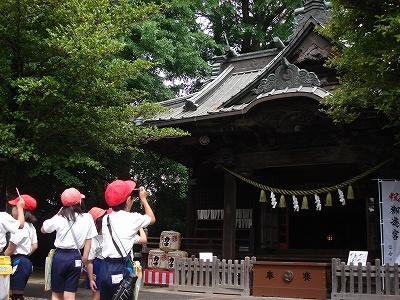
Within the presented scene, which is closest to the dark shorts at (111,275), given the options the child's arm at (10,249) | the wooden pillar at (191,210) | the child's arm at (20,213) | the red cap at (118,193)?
the red cap at (118,193)

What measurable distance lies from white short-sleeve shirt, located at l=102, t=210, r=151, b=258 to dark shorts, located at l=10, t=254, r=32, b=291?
114 inches

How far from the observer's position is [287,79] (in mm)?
12156

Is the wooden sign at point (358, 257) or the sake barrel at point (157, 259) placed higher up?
the wooden sign at point (358, 257)

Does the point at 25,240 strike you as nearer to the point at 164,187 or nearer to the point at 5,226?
the point at 5,226

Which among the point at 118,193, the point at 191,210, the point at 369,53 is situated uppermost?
the point at 369,53

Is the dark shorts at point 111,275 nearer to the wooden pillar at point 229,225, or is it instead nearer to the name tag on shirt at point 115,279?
the name tag on shirt at point 115,279

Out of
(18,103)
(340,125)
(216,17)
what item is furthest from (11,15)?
(216,17)

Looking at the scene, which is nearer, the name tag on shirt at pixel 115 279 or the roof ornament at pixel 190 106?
the name tag on shirt at pixel 115 279

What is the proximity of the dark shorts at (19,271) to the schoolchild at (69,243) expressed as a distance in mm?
1314

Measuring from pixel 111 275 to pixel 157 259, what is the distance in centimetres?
904

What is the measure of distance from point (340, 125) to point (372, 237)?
3.10 metres

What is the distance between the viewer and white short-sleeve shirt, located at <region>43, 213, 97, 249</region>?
601 centimetres

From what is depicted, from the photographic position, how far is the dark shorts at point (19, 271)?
712 centimetres

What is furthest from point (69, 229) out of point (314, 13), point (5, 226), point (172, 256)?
point (314, 13)
